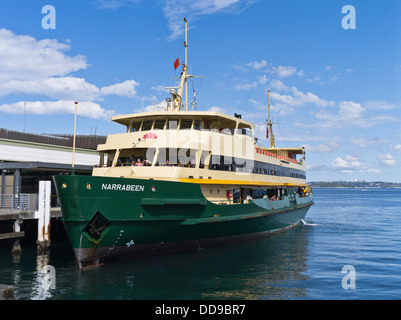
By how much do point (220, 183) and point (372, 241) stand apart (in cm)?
1345

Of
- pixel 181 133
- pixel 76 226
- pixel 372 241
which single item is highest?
pixel 181 133

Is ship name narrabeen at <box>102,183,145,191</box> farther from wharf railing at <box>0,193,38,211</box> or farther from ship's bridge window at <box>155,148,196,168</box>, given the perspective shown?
wharf railing at <box>0,193,38,211</box>

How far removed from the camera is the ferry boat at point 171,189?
13555mm

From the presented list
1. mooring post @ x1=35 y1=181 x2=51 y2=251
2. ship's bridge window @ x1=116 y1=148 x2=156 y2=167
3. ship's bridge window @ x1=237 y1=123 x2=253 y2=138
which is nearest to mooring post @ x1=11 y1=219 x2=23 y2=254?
mooring post @ x1=35 y1=181 x2=51 y2=251

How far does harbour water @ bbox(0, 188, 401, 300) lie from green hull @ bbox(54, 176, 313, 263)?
707mm

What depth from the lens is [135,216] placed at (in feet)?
46.6

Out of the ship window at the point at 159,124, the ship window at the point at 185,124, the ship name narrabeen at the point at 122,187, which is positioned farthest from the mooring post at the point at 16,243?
the ship window at the point at 185,124

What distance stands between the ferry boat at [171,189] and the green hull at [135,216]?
0.04 m

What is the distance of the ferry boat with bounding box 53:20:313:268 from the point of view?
13.6 meters

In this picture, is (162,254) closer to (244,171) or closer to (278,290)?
(278,290)

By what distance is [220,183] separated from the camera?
17.9 meters

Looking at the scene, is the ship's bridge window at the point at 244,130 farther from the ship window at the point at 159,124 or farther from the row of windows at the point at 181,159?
the ship window at the point at 159,124

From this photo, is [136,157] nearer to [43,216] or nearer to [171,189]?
A: [171,189]
